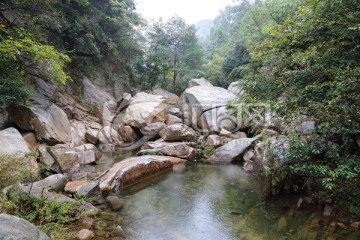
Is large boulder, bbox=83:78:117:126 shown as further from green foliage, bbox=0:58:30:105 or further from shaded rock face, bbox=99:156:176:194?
shaded rock face, bbox=99:156:176:194

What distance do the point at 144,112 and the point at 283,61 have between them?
10054mm

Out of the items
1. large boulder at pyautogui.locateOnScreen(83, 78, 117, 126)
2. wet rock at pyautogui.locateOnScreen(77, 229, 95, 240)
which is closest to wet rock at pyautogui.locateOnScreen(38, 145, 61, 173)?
wet rock at pyautogui.locateOnScreen(77, 229, 95, 240)

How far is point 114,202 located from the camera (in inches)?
249

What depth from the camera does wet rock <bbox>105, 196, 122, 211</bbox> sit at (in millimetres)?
6108

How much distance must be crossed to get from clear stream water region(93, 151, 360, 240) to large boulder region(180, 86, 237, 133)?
5.66 meters

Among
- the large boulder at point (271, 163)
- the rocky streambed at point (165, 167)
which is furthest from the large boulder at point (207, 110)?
the large boulder at point (271, 163)

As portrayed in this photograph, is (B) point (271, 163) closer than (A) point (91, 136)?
Yes

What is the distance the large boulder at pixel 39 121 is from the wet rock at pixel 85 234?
588cm

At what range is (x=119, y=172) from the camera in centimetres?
761

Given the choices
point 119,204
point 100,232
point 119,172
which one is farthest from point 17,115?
point 100,232

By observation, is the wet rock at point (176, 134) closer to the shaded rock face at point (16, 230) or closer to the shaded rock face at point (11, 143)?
the shaded rock face at point (11, 143)

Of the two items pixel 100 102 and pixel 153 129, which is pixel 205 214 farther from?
pixel 100 102

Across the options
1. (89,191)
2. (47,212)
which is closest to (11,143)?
(89,191)

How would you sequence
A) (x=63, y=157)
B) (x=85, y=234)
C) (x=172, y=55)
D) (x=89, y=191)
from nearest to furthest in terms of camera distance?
(x=85, y=234) < (x=89, y=191) < (x=63, y=157) < (x=172, y=55)
